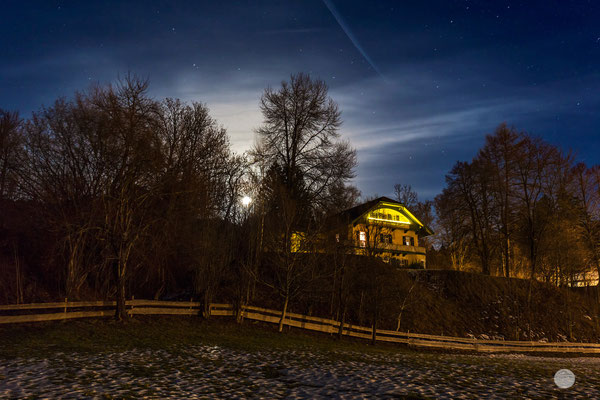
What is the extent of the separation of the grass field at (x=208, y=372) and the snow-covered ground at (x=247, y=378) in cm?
2

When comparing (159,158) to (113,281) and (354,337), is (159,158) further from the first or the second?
(354,337)

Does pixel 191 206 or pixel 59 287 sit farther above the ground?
pixel 191 206

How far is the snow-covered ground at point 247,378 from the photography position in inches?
373

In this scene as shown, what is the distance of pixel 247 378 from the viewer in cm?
1127

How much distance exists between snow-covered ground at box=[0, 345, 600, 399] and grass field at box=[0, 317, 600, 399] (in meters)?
0.02

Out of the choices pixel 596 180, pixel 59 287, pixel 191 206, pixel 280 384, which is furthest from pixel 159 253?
pixel 596 180

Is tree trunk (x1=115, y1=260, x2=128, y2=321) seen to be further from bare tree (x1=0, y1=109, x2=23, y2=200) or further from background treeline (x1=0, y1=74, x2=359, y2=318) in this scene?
bare tree (x1=0, y1=109, x2=23, y2=200)

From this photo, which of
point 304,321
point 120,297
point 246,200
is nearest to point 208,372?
point 120,297

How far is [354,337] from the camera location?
2756 cm

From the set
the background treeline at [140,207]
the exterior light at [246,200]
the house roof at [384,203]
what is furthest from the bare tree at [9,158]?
the house roof at [384,203]

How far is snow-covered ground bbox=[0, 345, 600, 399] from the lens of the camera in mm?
9477

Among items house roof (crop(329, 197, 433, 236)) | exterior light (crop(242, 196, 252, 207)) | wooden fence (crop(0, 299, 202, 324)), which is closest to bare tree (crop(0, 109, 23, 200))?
wooden fence (crop(0, 299, 202, 324))

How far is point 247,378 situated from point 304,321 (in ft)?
52.3

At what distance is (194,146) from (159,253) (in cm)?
948
